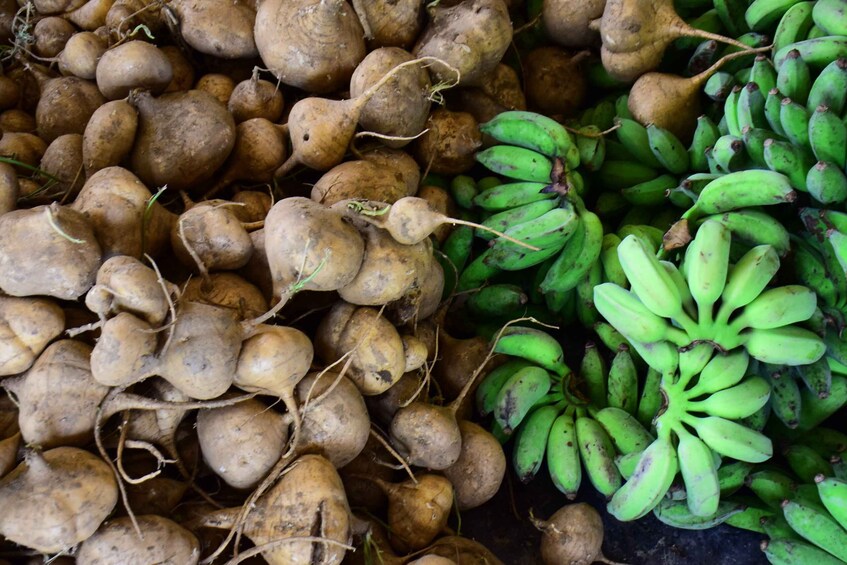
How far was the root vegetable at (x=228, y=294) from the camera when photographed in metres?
1.84

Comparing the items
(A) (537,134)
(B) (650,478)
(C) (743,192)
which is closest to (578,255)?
(A) (537,134)

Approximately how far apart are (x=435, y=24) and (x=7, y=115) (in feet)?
5.33

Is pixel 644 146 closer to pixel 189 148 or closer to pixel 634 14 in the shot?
pixel 634 14

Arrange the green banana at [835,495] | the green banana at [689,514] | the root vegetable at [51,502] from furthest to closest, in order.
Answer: the green banana at [689,514]
the green banana at [835,495]
the root vegetable at [51,502]

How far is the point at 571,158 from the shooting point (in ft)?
7.82

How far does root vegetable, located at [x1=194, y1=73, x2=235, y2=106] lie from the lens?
7.86 ft

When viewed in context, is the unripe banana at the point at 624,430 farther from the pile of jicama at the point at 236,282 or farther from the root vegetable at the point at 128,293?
the root vegetable at the point at 128,293

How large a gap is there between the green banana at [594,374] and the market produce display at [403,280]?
0.08 ft

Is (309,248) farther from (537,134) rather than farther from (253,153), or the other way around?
(537,134)

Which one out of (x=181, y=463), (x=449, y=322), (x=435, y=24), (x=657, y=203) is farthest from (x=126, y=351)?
(x=657, y=203)

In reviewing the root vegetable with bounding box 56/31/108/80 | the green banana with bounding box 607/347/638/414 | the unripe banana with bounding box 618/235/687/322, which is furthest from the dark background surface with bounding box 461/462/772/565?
the root vegetable with bounding box 56/31/108/80

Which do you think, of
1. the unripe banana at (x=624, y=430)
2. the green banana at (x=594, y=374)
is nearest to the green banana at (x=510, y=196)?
the green banana at (x=594, y=374)

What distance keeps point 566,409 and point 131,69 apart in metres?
1.88

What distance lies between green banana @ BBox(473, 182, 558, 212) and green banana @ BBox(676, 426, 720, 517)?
929mm
